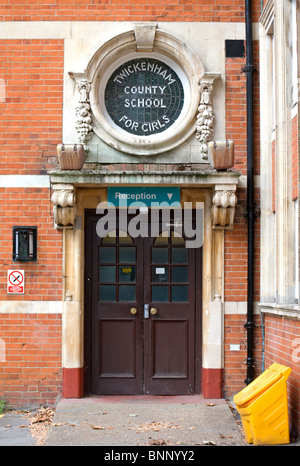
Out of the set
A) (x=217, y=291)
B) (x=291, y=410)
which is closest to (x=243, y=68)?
(x=217, y=291)

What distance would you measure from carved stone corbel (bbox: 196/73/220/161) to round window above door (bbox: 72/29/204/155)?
7 centimetres

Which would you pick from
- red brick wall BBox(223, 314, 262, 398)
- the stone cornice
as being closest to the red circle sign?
the stone cornice

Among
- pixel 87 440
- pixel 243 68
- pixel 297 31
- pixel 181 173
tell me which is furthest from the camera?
pixel 243 68

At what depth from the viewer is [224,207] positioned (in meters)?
9.14

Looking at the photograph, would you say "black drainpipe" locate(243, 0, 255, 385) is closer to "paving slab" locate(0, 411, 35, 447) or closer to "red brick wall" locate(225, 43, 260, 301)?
"red brick wall" locate(225, 43, 260, 301)

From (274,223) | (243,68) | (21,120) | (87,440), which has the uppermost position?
(243,68)

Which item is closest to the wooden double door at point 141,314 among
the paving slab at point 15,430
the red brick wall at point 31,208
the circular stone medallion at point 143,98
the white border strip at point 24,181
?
the red brick wall at point 31,208

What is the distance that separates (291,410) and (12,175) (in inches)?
190

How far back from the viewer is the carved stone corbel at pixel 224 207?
9.07 meters

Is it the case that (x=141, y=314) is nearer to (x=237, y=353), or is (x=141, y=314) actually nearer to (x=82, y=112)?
(x=237, y=353)

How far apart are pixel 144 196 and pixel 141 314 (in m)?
1.68

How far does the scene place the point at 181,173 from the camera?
9094mm

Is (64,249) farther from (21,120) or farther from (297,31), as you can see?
(297,31)

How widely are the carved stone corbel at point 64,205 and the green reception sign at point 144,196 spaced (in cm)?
61
